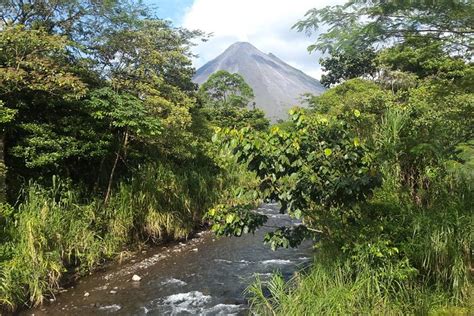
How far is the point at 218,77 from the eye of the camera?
40.3m

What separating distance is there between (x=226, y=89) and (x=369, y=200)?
3642 cm

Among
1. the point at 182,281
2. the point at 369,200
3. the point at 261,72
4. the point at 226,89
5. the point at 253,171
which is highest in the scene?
the point at 261,72

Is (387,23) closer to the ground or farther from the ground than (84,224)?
farther from the ground

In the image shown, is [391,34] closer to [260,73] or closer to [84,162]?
[84,162]

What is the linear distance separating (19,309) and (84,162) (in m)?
3.75

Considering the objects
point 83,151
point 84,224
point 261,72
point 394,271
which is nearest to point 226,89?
point 83,151

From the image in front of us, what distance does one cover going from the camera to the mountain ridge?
103500mm

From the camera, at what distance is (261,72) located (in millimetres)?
112125

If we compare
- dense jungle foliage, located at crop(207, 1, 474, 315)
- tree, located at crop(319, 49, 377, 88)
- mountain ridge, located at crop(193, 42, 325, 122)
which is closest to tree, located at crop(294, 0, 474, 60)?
dense jungle foliage, located at crop(207, 1, 474, 315)

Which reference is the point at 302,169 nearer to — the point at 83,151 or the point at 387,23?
the point at 387,23

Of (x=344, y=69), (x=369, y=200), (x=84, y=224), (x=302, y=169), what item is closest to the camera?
(x=302, y=169)

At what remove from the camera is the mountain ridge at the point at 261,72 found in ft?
340

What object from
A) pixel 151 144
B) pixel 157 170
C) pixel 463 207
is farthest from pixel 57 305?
pixel 463 207

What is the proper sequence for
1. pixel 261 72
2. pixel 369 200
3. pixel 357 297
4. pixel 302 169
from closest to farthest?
1. pixel 357 297
2. pixel 302 169
3. pixel 369 200
4. pixel 261 72
